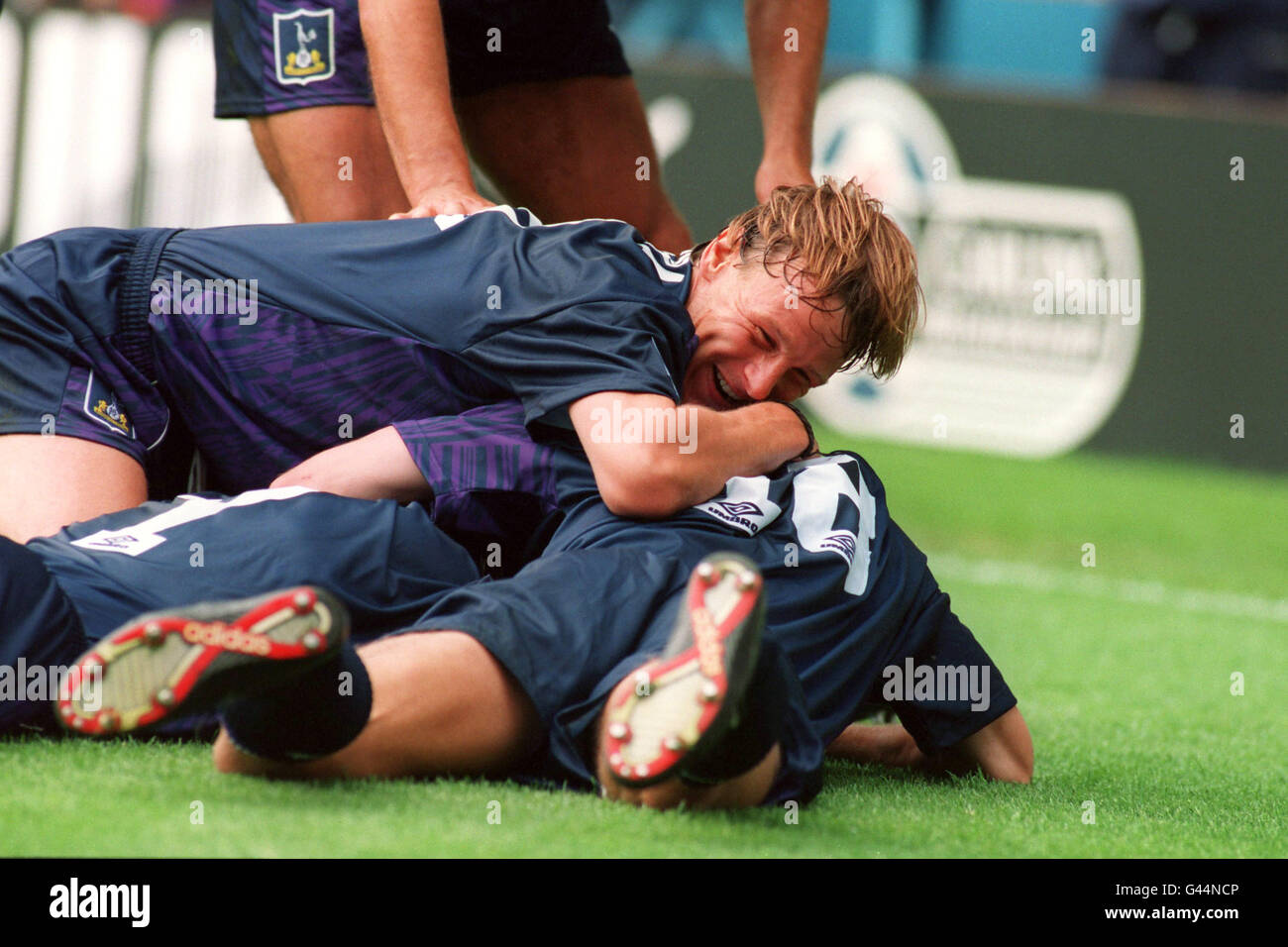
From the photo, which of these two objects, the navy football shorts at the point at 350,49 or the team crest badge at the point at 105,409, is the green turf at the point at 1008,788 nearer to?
the team crest badge at the point at 105,409

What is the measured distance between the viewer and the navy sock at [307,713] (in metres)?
1.93

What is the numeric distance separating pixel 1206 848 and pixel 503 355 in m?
1.24

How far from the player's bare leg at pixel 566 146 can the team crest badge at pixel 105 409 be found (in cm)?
127

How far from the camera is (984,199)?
24.3 feet

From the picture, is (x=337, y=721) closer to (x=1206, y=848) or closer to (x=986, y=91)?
(x=1206, y=848)

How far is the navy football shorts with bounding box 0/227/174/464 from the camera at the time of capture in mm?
2750

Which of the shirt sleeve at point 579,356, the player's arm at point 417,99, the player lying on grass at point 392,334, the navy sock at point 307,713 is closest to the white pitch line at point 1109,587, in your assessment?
the player lying on grass at point 392,334

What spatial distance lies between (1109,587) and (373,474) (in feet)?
11.9

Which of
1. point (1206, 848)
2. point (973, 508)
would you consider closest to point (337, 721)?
point (1206, 848)

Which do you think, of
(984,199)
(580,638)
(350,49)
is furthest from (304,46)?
(984,199)

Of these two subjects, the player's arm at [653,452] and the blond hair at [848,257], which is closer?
the player's arm at [653,452]

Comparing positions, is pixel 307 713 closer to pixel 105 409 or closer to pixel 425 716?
pixel 425 716

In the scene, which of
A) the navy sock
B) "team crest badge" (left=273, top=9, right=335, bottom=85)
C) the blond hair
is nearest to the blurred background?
"team crest badge" (left=273, top=9, right=335, bottom=85)

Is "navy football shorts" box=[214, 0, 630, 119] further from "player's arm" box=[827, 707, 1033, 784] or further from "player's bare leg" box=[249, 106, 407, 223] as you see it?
"player's arm" box=[827, 707, 1033, 784]
